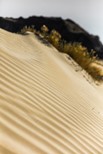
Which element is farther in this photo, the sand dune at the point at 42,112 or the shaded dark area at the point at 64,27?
the shaded dark area at the point at 64,27

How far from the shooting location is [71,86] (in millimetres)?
8039

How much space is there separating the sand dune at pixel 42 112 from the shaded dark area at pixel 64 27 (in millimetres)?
20763

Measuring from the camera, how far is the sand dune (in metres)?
4.01

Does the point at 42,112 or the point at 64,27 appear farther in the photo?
the point at 64,27

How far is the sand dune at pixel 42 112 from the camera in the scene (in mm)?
4008

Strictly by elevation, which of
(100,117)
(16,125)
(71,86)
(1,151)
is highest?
(71,86)

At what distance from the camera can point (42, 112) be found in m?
5.03

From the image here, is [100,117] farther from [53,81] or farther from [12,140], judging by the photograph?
[12,140]

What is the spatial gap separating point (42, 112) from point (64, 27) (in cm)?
2518

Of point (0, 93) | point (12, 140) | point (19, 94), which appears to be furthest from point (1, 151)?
point (19, 94)

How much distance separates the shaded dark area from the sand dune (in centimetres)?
2076

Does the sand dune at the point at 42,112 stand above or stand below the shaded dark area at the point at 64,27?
below

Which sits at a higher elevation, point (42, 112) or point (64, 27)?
point (64, 27)

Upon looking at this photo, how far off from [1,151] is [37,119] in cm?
126
